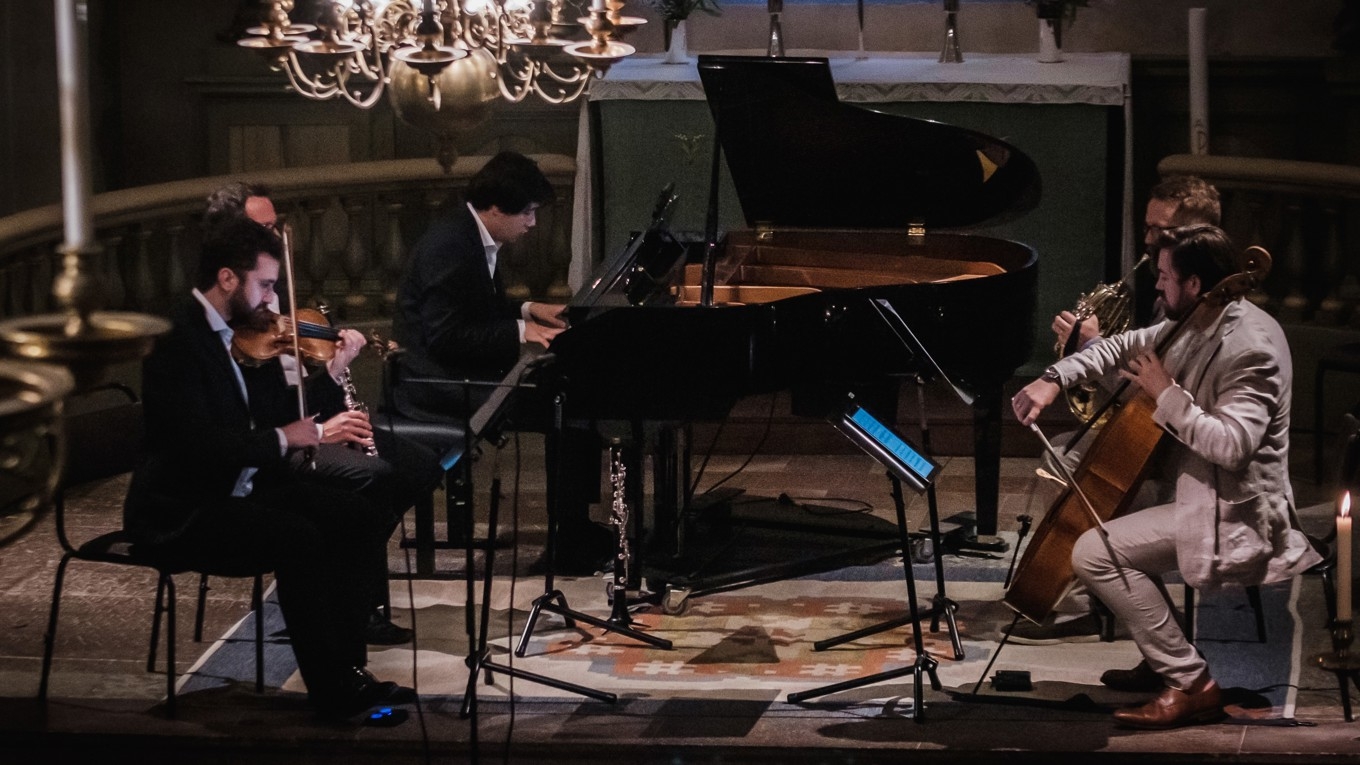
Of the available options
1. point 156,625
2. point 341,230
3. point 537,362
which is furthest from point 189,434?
point 341,230

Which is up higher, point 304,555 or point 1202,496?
point 1202,496

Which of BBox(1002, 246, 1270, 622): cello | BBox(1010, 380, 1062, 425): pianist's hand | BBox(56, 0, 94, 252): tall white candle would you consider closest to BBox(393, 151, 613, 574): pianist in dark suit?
BBox(1010, 380, 1062, 425): pianist's hand

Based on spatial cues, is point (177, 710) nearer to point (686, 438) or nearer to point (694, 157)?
point (686, 438)

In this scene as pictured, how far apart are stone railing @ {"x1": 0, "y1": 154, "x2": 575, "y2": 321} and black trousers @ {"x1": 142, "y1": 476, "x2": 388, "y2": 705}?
2.68 m

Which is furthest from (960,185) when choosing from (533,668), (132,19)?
(132,19)

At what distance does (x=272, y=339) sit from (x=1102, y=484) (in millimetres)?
2009

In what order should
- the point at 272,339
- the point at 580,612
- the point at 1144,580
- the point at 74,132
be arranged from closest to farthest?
the point at 74,132 → the point at 1144,580 → the point at 272,339 → the point at 580,612

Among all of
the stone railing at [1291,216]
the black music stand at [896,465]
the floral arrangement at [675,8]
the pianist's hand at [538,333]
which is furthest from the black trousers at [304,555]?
the stone railing at [1291,216]

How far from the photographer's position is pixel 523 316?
5316 millimetres

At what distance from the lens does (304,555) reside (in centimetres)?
412

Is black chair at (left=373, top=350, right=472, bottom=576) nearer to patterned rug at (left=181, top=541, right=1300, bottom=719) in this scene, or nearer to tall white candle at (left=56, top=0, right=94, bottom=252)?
patterned rug at (left=181, top=541, right=1300, bottom=719)

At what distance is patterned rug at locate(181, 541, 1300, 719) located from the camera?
444cm

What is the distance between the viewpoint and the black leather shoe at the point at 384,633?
4852 mm

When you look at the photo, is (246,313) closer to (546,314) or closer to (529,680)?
(529,680)
